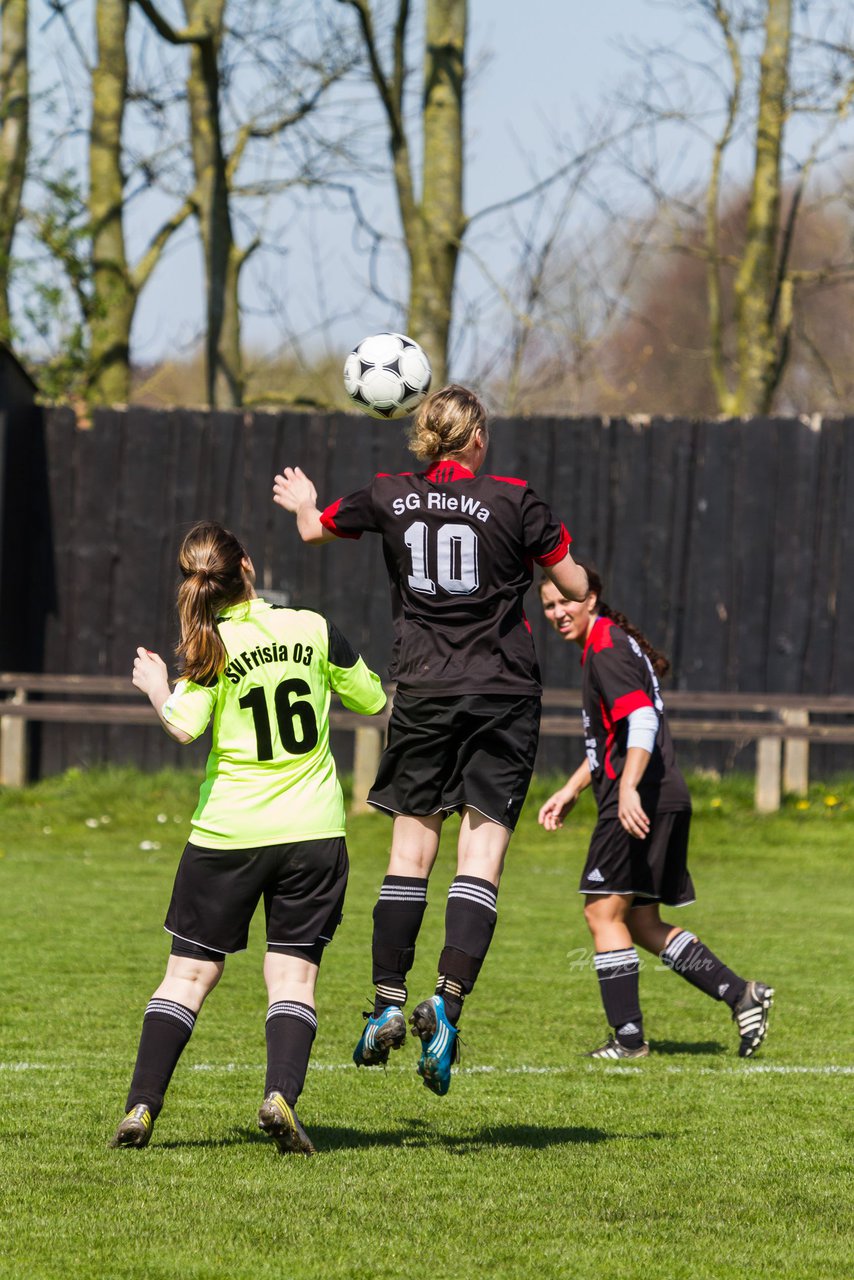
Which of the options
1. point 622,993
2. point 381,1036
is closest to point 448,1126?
point 381,1036

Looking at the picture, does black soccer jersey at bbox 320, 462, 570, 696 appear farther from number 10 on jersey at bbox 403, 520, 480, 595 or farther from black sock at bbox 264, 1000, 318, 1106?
black sock at bbox 264, 1000, 318, 1106

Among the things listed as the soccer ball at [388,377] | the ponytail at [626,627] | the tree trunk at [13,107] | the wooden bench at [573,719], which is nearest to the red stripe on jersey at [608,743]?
the ponytail at [626,627]

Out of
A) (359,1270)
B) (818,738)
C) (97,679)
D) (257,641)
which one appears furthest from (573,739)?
(359,1270)

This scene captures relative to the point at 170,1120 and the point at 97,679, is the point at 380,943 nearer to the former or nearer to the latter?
the point at 170,1120

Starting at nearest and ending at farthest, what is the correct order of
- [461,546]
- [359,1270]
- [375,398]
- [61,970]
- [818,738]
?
[359,1270]
[461,546]
[375,398]
[61,970]
[818,738]

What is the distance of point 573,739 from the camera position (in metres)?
15.0

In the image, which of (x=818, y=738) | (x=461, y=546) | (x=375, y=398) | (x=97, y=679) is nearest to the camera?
(x=461, y=546)

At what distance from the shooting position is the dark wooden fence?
14820 millimetres

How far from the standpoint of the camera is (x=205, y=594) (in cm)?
484

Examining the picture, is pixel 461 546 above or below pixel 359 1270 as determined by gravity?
above

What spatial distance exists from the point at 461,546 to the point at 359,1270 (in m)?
2.19

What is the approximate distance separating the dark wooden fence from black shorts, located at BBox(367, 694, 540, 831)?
975 cm

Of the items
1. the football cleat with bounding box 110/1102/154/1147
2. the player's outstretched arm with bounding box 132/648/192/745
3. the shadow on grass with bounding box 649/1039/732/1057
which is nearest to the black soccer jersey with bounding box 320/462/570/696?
the player's outstretched arm with bounding box 132/648/192/745

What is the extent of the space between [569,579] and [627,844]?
6.23ft
